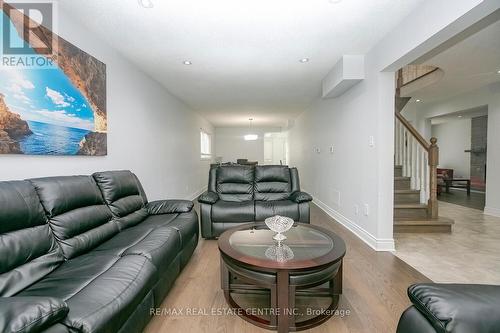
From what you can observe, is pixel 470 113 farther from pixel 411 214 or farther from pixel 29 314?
pixel 29 314

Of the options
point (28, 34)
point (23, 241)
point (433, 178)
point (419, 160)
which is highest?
point (28, 34)

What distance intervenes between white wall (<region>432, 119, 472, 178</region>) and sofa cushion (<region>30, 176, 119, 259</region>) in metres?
10.0

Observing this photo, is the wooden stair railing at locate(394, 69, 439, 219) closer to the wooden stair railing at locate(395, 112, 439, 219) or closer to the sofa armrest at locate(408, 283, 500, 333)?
the wooden stair railing at locate(395, 112, 439, 219)

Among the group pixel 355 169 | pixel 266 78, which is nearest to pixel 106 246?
pixel 355 169

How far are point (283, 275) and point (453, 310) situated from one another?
32.7 inches

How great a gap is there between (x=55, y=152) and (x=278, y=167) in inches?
109

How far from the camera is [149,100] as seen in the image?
379 centimetres

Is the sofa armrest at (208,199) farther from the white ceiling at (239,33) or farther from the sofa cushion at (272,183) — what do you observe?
the white ceiling at (239,33)

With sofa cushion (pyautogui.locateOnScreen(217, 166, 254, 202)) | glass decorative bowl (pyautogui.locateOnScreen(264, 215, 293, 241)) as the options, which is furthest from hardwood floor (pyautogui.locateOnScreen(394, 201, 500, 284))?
sofa cushion (pyautogui.locateOnScreen(217, 166, 254, 202))

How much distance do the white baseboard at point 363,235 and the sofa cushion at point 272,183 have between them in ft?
3.39

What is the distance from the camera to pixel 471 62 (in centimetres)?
346

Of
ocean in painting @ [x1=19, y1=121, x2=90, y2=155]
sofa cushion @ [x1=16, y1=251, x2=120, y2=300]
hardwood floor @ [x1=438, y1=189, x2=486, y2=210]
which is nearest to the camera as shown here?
sofa cushion @ [x1=16, y1=251, x2=120, y2=300]

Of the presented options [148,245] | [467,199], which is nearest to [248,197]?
[148,245]

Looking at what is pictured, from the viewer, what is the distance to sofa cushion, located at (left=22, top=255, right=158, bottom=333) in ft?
3.27
